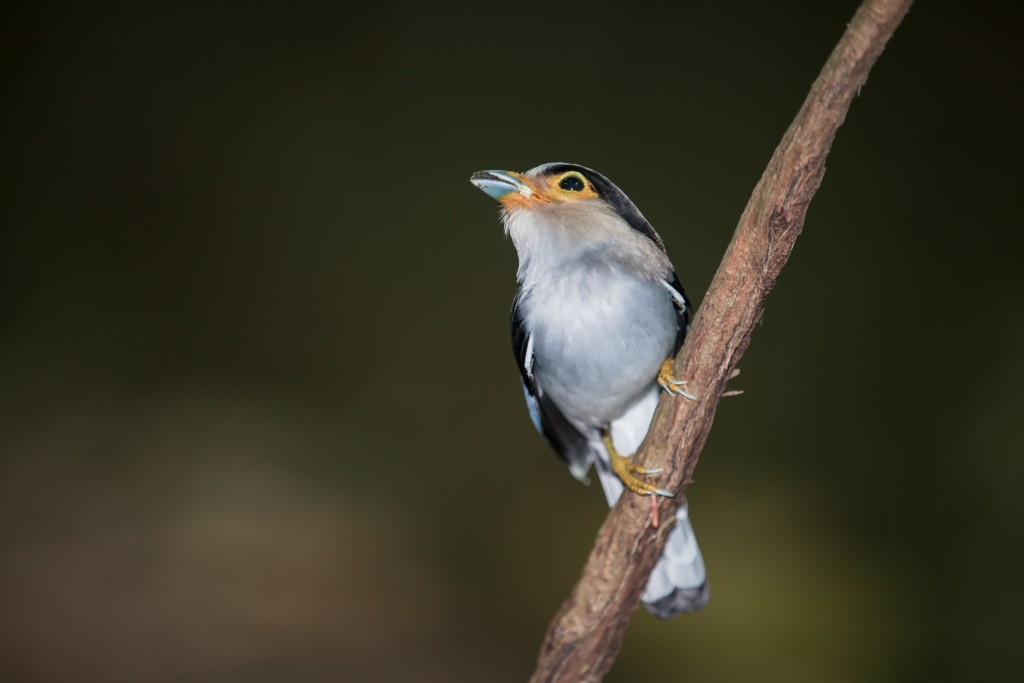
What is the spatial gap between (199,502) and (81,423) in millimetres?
716

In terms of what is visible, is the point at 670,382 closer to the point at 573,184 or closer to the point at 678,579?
the point at 573,184

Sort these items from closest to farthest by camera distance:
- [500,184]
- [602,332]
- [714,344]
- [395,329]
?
[714,344]
[602,332]
[500,184]
[395,329]

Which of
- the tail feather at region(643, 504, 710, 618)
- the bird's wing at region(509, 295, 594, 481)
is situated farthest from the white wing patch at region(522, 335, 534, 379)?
the tail feather at region(643, 504, 710, 618)

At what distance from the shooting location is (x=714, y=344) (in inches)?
71.7

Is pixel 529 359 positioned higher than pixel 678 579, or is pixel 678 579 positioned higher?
pixel 529 359

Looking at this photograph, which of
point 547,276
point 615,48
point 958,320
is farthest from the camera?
point 615,48

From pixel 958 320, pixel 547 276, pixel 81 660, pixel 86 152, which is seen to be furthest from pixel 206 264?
pixel 958 320

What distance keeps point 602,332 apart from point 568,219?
28 cm

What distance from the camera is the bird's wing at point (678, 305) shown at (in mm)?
2064

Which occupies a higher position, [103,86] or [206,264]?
[103,86]

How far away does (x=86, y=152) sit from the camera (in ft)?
14.7

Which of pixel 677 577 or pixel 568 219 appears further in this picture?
pixel 677 577

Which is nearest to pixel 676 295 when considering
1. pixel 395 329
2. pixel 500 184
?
pixel 500 184

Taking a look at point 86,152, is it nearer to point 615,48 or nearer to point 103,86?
point 103,86
